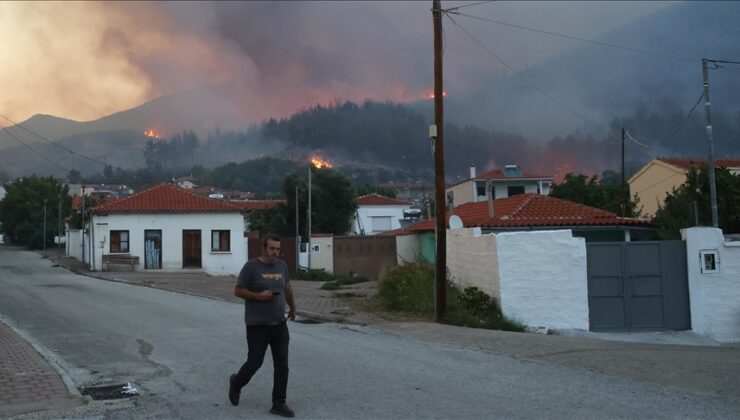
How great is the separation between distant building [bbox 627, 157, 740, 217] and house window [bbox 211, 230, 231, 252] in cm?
2530

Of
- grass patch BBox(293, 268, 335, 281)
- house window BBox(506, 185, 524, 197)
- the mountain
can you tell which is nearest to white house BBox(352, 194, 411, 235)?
house window BBox(506, 185, 524, 197)

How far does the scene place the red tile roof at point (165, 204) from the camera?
123ft

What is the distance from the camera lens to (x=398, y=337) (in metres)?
12.3

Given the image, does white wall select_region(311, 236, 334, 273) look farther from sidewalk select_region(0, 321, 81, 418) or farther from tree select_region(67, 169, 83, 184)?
tree select_region(67, 169, 83, 184)

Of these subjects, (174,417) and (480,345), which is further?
(480,345)

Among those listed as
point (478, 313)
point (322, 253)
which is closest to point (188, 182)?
point (322, 253)

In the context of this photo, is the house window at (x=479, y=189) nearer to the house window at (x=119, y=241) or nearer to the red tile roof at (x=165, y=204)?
the red tile roof at (x=165, y=204)

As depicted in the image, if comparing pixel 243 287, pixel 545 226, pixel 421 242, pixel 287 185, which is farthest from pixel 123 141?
pixel 243 287

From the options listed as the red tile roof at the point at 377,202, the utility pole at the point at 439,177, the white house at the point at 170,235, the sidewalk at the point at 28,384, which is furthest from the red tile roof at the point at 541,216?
the red tile roof at the point at 377,202

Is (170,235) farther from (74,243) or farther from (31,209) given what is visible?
(31,209)

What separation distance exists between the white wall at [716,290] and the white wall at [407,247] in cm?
2015

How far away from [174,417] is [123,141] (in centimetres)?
18526

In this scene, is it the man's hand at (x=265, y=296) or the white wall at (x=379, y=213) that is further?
the white wall at (x=379, y=213)

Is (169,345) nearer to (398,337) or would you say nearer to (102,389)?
(102,389)
